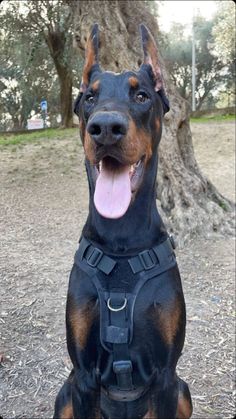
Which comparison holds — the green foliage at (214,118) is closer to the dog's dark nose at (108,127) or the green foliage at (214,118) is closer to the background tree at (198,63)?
the background tree at (198,63)

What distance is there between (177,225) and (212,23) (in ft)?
7.50

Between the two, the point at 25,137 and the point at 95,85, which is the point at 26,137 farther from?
the point at 95,85

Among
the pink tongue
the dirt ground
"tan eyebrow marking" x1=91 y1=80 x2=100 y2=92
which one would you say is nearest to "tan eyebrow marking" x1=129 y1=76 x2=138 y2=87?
"tan eyebrow marking" x1=91 y1=80 x2=100 y2=92

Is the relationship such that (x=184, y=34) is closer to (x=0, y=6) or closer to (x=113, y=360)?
(x=0, y=6)

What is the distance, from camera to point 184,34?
6227mm

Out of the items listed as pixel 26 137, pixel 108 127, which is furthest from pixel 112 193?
pixel 26 137

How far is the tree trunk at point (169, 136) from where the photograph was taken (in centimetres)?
555

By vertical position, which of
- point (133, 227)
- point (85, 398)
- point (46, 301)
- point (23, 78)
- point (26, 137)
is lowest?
point (46, 301)

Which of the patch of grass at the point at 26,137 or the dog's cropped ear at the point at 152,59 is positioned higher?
the dog's cropped ear at the point at 152,59

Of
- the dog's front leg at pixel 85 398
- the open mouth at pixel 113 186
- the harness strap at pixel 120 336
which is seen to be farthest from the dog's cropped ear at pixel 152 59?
the dog's front leg at pixel 85 398

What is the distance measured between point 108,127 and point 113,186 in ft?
0.98

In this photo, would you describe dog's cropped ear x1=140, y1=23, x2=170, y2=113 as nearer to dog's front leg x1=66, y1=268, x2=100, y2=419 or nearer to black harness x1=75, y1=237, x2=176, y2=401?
black harness x1=75, y1=237, x2=176, y2=401

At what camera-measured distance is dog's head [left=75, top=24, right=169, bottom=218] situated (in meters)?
1.94

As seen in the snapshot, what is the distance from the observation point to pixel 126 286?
2.25 meters
